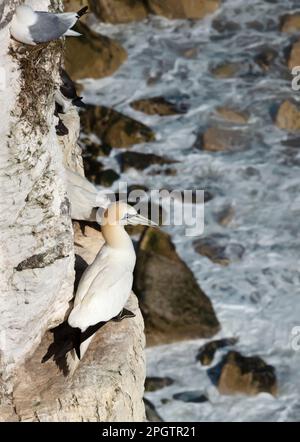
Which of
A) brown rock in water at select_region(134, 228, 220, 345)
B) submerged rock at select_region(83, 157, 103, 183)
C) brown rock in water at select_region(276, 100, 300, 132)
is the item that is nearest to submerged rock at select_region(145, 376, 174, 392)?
brown rock in water at select_region(134, 228, 220, 345)

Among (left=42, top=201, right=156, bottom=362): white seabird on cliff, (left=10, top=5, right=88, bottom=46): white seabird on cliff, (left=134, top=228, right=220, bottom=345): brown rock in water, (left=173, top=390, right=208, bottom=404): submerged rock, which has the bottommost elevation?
(left=173, top=390, right=208, bottom=404): submerged rock

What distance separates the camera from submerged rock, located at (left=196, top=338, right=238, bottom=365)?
13156 mm

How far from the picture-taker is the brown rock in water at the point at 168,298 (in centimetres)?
1298

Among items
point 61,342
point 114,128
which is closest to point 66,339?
point 61,342

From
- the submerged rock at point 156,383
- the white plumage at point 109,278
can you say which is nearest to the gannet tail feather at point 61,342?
the white plumage at point 109,278

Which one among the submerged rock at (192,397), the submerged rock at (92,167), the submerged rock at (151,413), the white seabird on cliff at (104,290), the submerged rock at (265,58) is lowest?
the submerged rock at (151,413)

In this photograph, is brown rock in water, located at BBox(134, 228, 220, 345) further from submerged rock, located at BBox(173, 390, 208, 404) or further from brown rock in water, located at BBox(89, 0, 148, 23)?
brown rock in water, located at BBox(89, 0, 148, 23)

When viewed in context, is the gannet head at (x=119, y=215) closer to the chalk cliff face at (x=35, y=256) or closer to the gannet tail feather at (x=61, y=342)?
the chalk cliff face at (x=35, y=256)

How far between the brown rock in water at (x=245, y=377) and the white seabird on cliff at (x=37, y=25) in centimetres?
748

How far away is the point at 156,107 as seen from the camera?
1928cm

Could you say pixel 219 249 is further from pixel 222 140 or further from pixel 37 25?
pixel 37 25

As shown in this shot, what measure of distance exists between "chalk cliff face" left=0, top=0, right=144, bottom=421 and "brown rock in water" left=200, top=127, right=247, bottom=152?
36.5ft

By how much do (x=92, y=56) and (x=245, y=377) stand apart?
885 centimetres

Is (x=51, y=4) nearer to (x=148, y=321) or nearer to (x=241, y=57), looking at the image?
(x=148, y=321)
